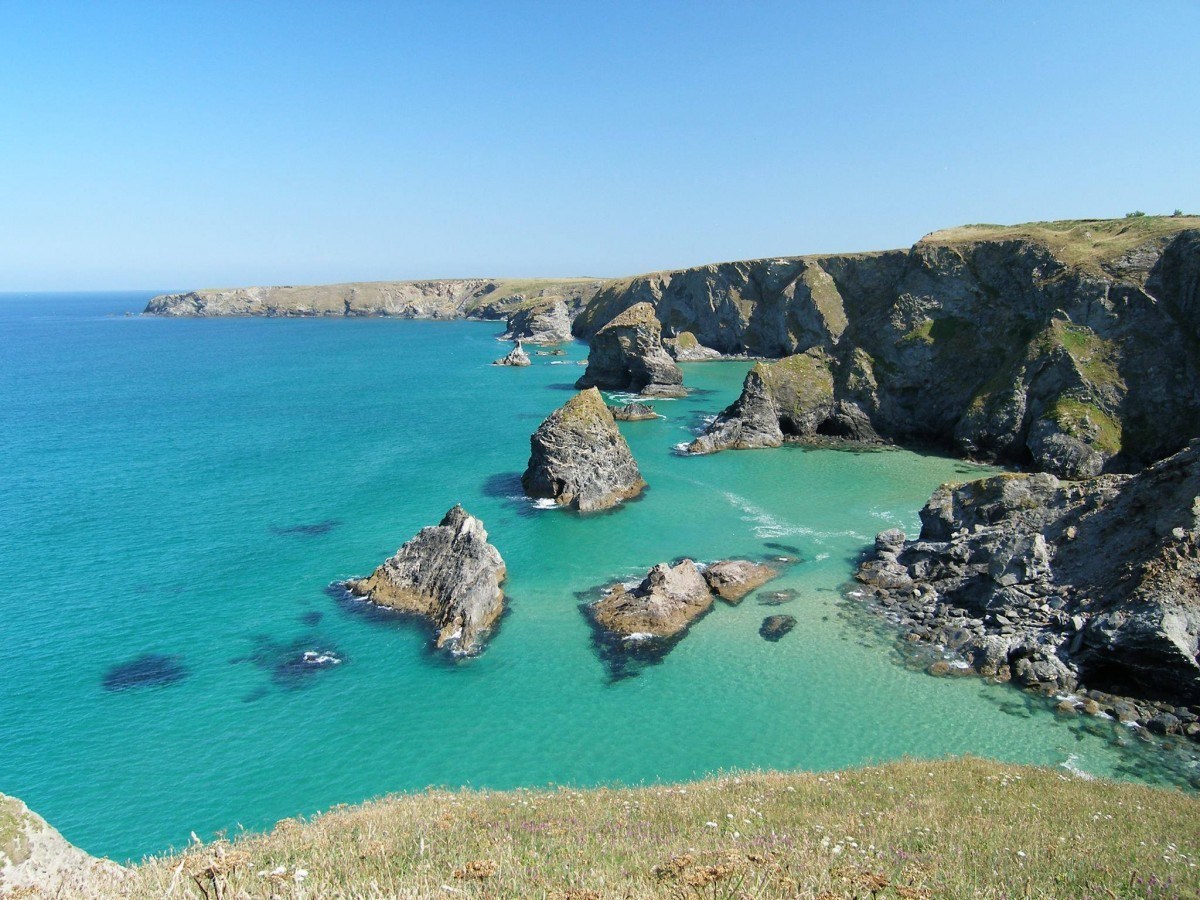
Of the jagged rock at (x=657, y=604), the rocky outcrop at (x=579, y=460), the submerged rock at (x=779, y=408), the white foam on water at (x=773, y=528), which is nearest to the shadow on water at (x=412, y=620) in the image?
the jagged rock at (x=657, y=604)

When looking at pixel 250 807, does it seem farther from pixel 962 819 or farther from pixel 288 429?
pixel 288 429

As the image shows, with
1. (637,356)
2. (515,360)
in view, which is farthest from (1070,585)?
(515,360)

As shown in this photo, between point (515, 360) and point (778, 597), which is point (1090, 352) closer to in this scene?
point (778, 597)

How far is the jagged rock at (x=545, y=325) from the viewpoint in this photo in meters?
182

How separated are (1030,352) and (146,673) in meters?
72.5

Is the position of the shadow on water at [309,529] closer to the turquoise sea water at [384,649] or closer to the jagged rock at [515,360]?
the turquoise sea water at [384,649]

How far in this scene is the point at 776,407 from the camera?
3004 inches

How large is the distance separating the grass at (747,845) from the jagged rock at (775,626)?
13.7 metres

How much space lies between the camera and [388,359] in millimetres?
153125

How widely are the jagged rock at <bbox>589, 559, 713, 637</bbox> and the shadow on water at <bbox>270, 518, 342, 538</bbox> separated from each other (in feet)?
73.1

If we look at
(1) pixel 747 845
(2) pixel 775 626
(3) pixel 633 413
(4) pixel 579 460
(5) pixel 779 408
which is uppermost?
(1) pixel 747 845

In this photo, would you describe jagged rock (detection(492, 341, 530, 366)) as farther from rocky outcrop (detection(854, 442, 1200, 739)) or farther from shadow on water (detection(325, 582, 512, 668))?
rocky outcrop (detection(854, 442, 1200, 739))

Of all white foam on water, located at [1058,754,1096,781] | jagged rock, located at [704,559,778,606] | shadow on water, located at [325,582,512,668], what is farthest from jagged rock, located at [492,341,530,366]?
white foam on water, located at [1058,754,1096,781]

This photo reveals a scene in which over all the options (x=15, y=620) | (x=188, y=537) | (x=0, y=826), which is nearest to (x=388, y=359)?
(x=188, y=537)
